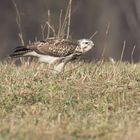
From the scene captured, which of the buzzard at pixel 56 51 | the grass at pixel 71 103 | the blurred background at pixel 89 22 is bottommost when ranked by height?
the grass at pixel 71 103

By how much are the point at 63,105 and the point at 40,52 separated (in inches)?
84.4

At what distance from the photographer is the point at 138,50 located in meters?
24.6

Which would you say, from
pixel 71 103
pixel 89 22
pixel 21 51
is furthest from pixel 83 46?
pixel 89 22

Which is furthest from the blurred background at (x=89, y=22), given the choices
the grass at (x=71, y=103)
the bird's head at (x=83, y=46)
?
the grass at (x=71, y=103)

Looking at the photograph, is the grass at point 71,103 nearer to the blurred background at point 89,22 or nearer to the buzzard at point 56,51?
the buzzard at point 56,51

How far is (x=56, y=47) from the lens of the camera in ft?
33.2

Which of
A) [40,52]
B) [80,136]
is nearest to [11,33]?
[40,52]

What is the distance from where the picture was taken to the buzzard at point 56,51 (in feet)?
33.2

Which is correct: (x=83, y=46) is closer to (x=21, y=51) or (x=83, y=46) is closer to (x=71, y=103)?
(x=21, y=51)

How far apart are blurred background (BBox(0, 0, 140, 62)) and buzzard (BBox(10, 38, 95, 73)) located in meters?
14.2

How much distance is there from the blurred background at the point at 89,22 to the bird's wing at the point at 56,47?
1422 centimetres

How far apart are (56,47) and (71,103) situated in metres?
1.99

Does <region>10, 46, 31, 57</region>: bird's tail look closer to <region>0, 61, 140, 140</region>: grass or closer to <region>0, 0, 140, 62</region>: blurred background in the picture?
<region>0, 61, 140, 140</region>: grass

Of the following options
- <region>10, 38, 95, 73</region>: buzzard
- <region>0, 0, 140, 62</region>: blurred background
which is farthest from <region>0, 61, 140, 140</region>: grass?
<region>0, 0, 140, 62</region>: blurred background
